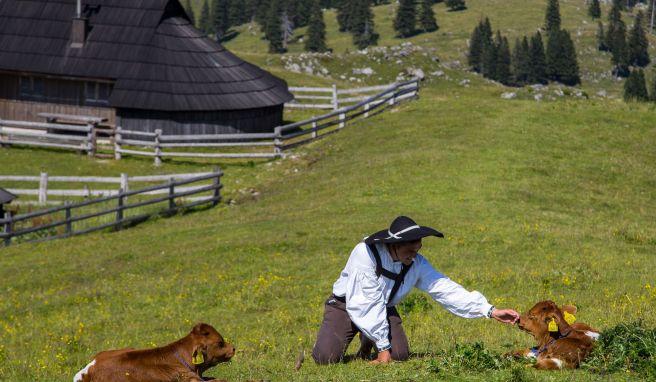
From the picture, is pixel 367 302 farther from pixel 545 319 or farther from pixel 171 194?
pixel 171 194

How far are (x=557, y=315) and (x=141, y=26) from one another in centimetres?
3732

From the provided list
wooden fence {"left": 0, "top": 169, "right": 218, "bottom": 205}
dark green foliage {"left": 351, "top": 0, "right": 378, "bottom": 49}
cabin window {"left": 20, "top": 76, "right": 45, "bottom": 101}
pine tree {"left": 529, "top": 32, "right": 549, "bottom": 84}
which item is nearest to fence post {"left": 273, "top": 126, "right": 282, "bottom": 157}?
wooden fence {"left": 0, "top": 169, "right": 218, "bottom": 205}

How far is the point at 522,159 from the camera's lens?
30906 mm

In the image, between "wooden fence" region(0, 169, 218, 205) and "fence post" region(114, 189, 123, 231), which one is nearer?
"fence post" region(114, 189, 123, 231)

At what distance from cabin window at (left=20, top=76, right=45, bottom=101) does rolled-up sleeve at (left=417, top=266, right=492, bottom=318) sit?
3788 centimetres

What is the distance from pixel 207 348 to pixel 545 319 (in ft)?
11.1

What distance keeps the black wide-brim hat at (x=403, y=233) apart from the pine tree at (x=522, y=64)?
7068 inches

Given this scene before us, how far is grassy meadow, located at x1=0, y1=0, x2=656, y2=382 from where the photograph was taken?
45.1 ft

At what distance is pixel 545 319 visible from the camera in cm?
984

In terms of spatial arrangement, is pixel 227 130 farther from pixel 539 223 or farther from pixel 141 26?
pixel 539 223

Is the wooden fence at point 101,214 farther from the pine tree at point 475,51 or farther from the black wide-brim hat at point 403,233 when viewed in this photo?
the pine tree at point 475,51

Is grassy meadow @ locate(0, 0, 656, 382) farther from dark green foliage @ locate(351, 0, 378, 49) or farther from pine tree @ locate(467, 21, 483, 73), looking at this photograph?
dark green foliage @ locate(351, 0, 378, 49)

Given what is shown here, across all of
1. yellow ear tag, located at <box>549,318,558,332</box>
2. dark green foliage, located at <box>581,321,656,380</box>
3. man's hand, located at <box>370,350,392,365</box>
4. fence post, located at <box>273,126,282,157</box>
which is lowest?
fence post, located at <box>273,126,282,157</box>

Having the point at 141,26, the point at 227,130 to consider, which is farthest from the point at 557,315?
the point at 141,26
